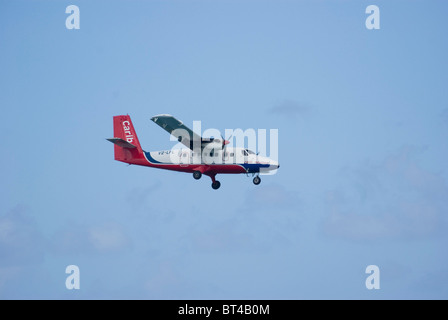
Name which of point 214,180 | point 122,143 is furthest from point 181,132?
point 122,143

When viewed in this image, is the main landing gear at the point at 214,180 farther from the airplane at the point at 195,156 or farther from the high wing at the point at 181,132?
the high wing at the point at 181,132

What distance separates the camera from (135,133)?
2406 inches

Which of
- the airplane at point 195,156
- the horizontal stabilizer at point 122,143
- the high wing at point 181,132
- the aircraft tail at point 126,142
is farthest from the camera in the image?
the aircraft tail at point 126,142

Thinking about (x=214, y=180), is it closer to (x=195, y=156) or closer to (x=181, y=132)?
(x=195, y=156)

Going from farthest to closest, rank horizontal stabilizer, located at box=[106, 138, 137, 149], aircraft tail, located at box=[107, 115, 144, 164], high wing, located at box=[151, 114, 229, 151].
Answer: aircraft tail, located at box=[107, 115, 144, 164] → horizontal stabilizer, located at box=[106, 138, 137, 149] → high wing, located at box=[151, 114, 229, 151]

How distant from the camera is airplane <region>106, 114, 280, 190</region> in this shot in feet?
185

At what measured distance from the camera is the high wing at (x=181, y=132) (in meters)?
55.4

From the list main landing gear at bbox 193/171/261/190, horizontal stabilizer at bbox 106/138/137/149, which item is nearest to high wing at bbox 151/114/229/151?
main landing gear at bbox 193/171/261/190

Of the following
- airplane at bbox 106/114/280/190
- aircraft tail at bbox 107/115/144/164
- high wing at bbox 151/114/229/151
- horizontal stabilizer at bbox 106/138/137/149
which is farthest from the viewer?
aircraft tail at bbox 107/115/144/164

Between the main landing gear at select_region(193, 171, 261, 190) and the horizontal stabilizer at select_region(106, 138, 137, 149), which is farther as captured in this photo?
the horizontal stabilizer at select_region(106, 138, 137, 149)

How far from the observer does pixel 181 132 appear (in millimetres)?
56438

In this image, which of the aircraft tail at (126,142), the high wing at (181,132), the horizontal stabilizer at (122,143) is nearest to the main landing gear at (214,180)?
the high wing at (181,132)

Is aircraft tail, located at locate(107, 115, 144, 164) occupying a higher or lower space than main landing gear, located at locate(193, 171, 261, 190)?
higher

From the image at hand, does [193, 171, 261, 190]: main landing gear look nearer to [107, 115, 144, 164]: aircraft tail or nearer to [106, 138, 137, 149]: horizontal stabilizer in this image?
[107, 115, 144, 164]: aircraft tail
